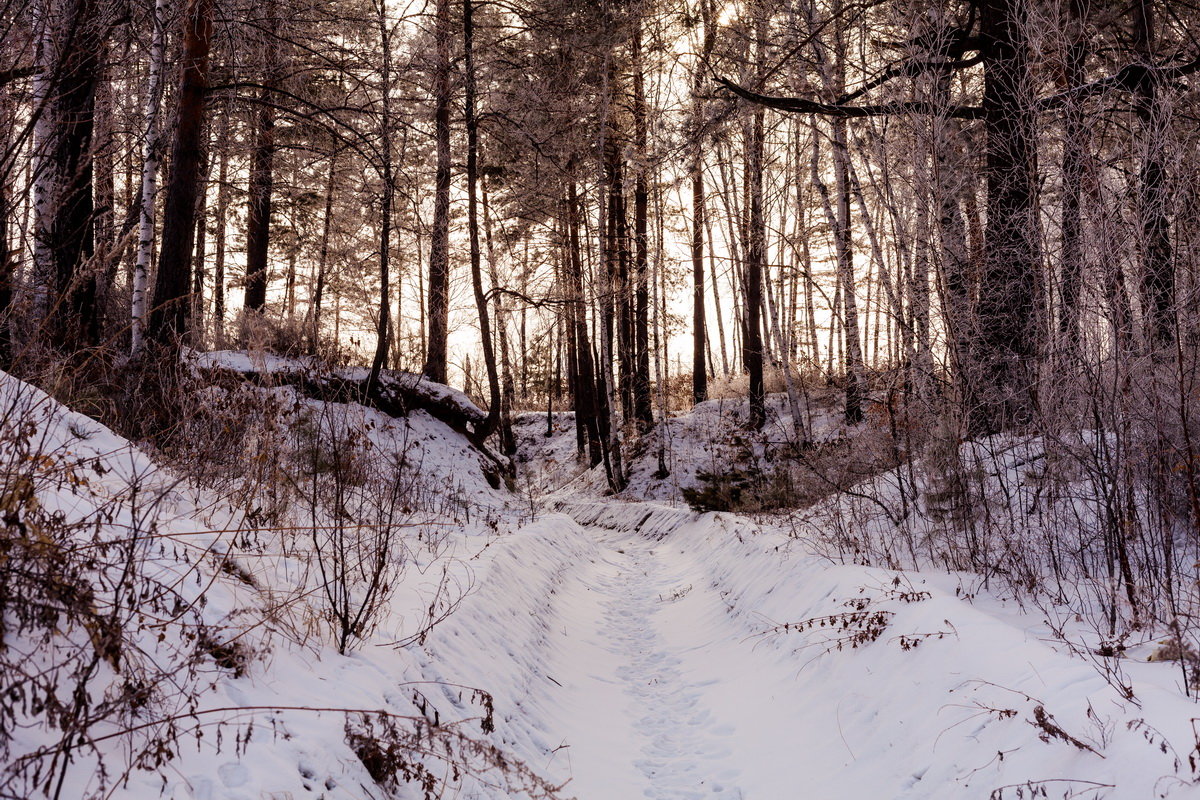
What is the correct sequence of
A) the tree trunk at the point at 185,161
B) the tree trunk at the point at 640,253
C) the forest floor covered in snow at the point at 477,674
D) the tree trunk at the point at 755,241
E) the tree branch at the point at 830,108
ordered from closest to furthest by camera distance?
the forest floor covered in snow at the point at 477,674, the tree trunk at the point at 185,161, the tree branch at the point at 830,108, the tree trunk at the point at 755,241, the tree trunk at the point at 640,253

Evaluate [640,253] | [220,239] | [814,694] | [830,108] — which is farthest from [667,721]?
[220,239]

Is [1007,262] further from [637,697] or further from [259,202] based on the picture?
[259,202]

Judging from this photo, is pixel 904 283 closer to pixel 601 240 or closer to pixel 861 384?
pixel 861 384

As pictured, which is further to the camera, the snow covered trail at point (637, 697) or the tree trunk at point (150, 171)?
the tree trunk at point (150, 171)

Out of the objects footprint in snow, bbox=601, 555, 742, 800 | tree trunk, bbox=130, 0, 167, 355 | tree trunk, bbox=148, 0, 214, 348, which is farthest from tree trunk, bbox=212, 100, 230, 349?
footprint in snow, bbox=601, 555, 742, 800

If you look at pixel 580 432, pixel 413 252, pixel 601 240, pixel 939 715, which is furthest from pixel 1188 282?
pixel 413 252

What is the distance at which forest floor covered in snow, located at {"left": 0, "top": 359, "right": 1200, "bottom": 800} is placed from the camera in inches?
107

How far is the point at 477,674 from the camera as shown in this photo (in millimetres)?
5137

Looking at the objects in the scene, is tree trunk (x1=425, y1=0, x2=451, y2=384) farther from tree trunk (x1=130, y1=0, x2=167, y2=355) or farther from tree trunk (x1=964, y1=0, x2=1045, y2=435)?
tree trunk (x1=964, y1=0, x2=1045, y2=435)

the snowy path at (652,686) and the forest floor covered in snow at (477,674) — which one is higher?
the forest floor covered in snow at (477,674)

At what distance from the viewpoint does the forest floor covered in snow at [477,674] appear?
2.72 meters

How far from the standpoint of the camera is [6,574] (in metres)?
2.43

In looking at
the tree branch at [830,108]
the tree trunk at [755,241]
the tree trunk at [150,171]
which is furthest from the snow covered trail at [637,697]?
the tree trunk at [755,241]

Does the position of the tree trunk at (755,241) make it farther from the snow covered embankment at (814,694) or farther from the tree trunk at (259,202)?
the tree trunk at (259,202)
